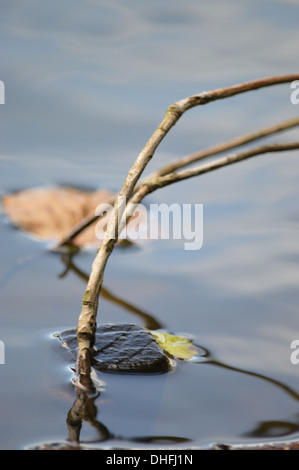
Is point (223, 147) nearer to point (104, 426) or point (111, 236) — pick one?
point (111, 236)

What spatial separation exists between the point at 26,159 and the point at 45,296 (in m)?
0.91

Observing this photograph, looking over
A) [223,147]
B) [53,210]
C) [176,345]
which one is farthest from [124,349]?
[53,210]

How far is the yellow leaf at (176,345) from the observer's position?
3.54ft

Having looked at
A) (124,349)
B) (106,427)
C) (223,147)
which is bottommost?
(106,427)

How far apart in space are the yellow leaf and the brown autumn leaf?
1.82 feet

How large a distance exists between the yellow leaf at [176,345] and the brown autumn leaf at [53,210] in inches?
21.8

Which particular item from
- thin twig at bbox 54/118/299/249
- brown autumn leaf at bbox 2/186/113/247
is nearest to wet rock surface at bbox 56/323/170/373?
thin twig at bbox 54/118/299/249

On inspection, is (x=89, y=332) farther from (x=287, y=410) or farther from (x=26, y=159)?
(x=26, y=159)

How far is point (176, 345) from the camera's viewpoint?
111cm

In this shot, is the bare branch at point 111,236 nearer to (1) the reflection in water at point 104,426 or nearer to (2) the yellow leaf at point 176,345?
(1) the reflection in water at point 104,426

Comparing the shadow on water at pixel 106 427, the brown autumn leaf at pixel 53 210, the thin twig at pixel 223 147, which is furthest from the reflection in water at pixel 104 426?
the brown autumn leaf at pixel 53 210

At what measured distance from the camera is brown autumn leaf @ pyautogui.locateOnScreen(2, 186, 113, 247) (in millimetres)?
1710

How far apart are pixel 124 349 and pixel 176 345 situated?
0.44 ft

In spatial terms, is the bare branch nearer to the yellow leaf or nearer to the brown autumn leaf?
the yellow leaf
